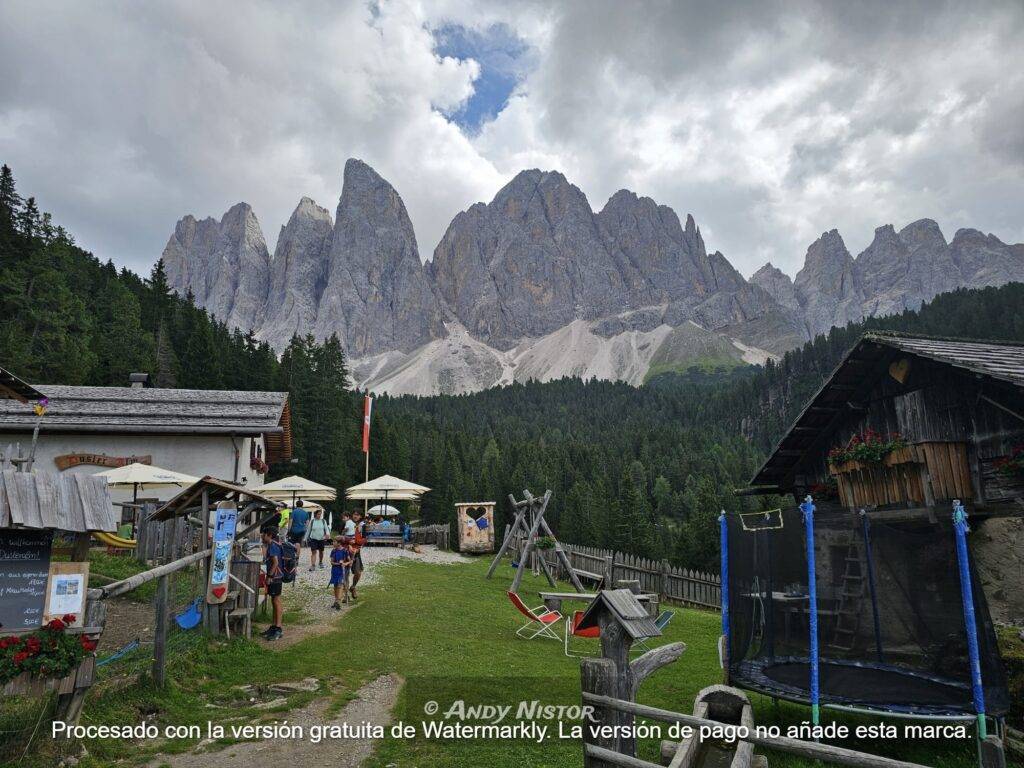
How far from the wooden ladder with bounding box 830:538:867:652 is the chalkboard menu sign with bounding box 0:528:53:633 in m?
8.96

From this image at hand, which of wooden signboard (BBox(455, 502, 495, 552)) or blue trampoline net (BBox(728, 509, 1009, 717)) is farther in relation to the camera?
wooden signboard (BBox(455, 502, 495, 552))

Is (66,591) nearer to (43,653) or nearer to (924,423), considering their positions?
(43,653)

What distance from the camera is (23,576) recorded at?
6.11 metres

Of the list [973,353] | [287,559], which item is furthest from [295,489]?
[973,353]

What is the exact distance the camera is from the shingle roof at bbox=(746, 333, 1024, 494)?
33.8 feet

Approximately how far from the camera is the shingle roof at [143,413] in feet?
73.0

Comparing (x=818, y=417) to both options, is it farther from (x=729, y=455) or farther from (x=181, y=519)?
(x=729, y=455)

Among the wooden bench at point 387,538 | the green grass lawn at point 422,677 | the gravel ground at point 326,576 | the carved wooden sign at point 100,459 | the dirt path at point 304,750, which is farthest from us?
the wooden bench at point 387,538

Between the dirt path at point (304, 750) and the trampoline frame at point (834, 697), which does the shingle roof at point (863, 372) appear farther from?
the dirt path at point (304, 750)

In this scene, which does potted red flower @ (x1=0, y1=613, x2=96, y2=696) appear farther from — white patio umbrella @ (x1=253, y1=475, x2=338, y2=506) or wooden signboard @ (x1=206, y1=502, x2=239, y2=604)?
white patio umbrella @ (x1=253, y1=475, x2=338, y2=506)

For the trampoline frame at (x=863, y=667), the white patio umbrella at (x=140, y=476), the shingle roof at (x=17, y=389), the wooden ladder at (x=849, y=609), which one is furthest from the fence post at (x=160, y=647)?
the white patio umbrella at (x=140, y=476)

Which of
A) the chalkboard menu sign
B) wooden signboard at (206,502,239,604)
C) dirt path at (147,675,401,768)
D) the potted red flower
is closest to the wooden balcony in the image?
dirt path at (147,675,401,768)

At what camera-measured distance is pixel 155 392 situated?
2592cm

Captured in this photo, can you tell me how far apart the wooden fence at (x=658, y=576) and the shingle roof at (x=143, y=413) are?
11319mm
